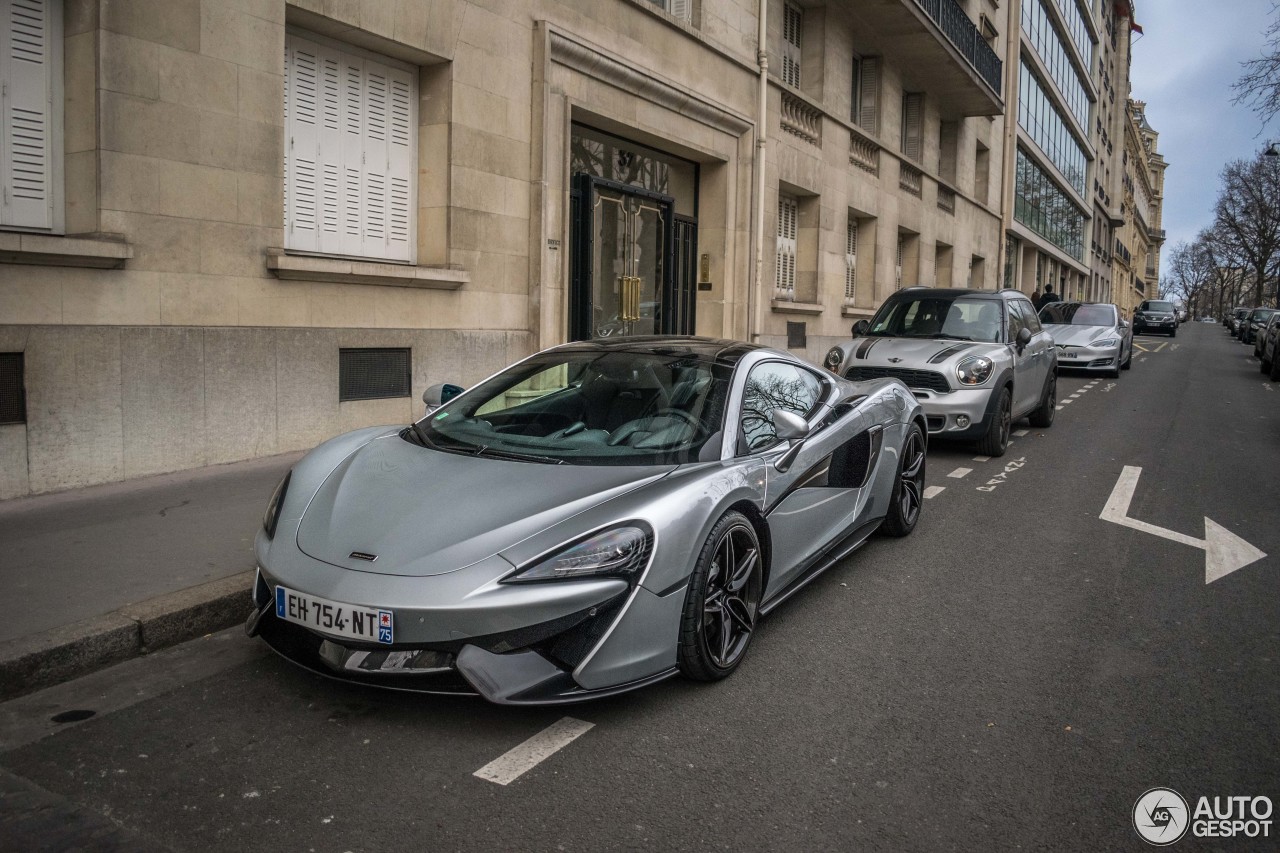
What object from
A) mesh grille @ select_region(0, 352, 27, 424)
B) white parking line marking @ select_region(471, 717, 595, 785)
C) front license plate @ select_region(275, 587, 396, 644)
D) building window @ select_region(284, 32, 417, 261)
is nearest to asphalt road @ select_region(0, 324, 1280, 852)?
white parking line marking @ select_region(471, 717, 595, 785)

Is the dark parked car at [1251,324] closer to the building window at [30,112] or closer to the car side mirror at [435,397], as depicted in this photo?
the car side mirror at [435,397]

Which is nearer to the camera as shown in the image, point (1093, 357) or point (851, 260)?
point (1093, 357)

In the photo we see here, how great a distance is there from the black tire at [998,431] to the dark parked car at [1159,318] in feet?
143

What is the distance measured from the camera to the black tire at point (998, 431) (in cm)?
983

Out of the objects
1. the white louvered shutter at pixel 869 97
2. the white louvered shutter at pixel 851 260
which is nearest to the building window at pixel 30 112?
the white louvered shutter at pixel 851 260

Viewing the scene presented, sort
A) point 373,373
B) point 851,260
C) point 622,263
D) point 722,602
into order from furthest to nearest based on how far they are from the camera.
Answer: point 851,260, point 622,263, point 373,373, point 722,602

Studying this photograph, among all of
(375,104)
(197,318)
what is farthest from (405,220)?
(197,318)

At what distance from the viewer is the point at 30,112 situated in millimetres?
6672

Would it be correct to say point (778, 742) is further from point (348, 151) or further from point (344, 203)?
point (348, 151)

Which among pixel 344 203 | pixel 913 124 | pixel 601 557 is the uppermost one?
pixel 913 124

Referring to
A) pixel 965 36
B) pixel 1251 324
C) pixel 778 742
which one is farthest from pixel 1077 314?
pixel 1251 324

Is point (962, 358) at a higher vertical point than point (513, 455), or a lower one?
higher

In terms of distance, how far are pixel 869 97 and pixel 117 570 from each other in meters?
19.5

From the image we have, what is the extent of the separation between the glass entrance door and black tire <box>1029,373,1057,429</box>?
5.11 m
